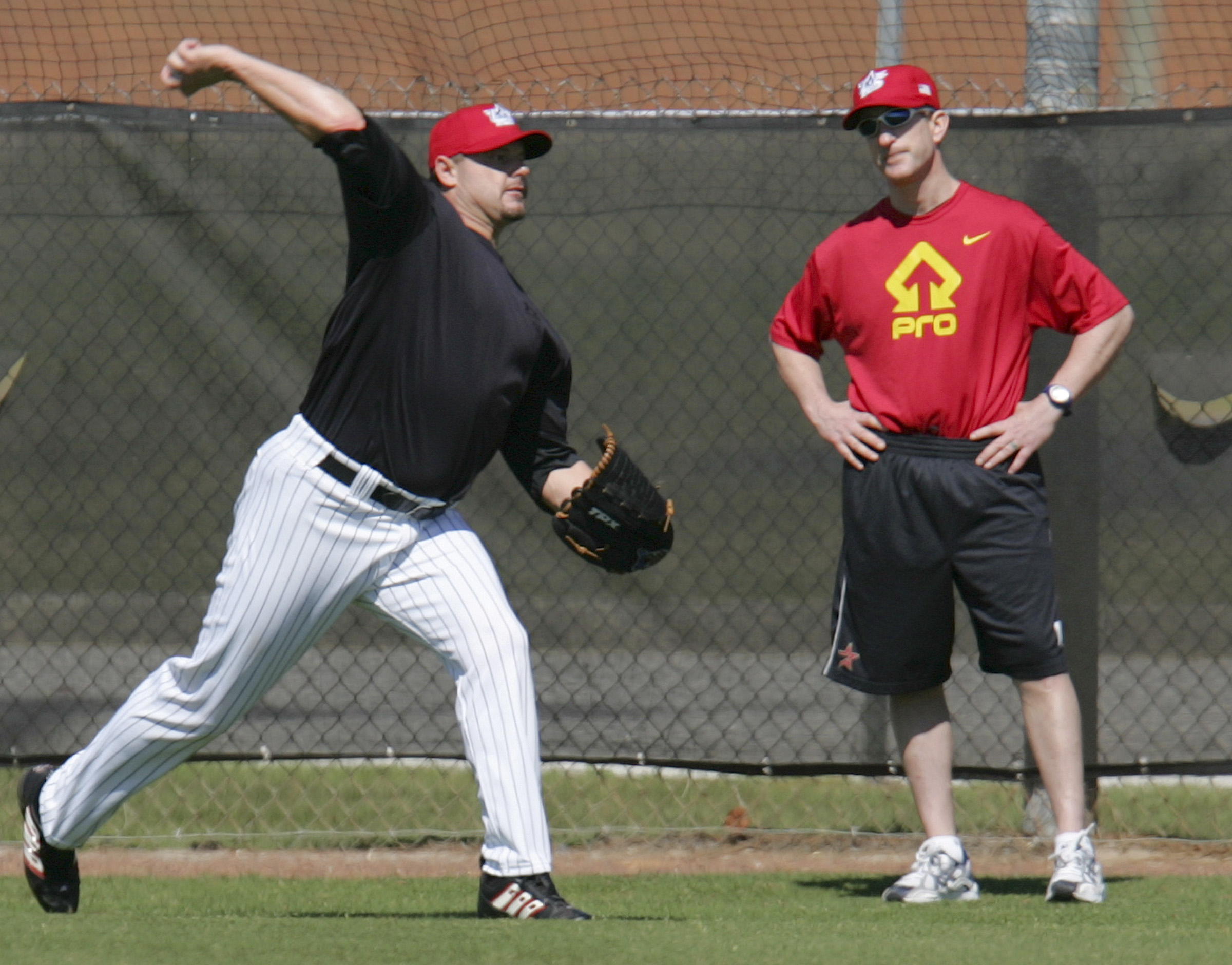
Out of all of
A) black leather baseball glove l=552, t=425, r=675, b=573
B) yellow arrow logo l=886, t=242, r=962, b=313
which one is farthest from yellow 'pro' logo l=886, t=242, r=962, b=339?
black leather baseball glove l=552, t=425, r=675, b=573

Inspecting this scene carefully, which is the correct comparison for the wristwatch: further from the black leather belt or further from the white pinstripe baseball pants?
the black leather belt

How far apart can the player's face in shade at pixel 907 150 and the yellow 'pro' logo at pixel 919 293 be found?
0.57 feet

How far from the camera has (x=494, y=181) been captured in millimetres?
3465

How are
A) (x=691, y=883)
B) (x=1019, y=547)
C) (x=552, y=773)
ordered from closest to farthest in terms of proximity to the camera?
1. (x=1019, y=547)
2. (x=691, y=883)
3. (x=552, y=773)

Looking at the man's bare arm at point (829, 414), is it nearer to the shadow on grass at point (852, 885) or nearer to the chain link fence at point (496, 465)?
the chain link fence at point (496, 465)

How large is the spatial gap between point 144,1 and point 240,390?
379cm

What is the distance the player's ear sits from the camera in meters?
3.50

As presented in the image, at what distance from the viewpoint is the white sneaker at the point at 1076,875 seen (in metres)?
3.69

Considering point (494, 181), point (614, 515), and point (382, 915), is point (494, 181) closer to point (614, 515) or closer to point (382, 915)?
point (614, 515)

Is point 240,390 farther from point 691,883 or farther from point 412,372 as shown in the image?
point 691,883

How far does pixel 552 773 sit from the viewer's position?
5.03 meters

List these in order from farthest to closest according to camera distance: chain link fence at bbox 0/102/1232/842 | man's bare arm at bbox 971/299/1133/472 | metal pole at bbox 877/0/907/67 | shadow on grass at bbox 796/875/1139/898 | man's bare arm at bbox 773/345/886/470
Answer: metal pole at bbox 877/0/907/67 → chain link fence at bbox 0/102/1232/842 → shadow on grass at bbox 796/875/1139/898 → man's bare arm at bbox 773/345/886/470 → man's bare arm at bbox 971/299/1133/472

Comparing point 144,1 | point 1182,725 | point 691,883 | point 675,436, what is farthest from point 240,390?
point 144,1

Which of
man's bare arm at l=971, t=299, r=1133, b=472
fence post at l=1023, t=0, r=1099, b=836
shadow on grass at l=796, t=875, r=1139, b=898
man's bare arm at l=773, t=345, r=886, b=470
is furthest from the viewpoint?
fence post at l=1023, t=0, r=1099, b=836
